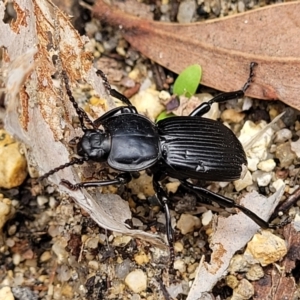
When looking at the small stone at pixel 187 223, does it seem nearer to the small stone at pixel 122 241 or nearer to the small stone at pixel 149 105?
the small stone at pixel 122 241

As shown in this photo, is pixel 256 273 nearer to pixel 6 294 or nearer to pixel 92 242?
pixel 92 242

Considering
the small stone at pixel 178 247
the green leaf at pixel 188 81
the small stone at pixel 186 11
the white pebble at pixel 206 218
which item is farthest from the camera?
the small stone at pixel 186 11

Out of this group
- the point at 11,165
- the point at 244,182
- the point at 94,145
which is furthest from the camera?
the point at 244,182

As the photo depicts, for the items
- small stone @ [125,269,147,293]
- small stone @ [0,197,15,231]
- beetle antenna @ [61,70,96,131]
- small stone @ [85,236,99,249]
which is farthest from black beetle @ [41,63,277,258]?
small stone @ [0,197,15,231]

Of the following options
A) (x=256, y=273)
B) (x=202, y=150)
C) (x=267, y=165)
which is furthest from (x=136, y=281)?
(x=267, y=165)

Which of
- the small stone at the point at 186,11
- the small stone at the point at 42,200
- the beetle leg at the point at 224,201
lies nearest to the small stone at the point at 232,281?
the beetle leg at the point at 224,201

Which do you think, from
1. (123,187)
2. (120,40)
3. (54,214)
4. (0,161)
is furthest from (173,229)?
(120,40)
